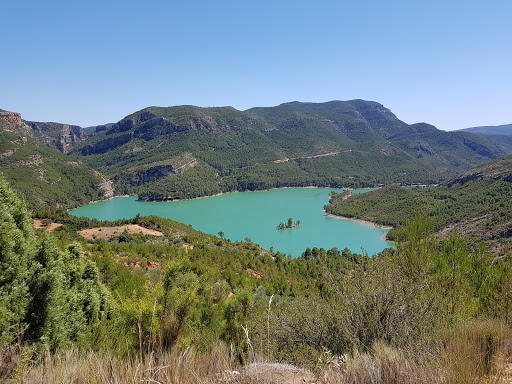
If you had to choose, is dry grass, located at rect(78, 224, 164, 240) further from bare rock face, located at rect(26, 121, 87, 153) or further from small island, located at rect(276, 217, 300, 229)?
bare rock face, located at rect(26, 121, 87, 153)

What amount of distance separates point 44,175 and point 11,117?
54.5 meters

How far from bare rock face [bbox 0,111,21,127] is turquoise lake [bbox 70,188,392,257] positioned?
58.7 m

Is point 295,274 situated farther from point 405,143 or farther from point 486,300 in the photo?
point 405,143

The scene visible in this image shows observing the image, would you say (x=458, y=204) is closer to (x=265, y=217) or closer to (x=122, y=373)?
(x=265, y=217)

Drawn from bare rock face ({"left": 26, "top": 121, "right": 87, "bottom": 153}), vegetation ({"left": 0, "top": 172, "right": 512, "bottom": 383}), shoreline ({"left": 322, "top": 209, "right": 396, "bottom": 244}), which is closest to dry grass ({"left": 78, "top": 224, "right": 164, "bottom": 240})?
vegetation ({"left": 0, "top": 172, "right": 512, "bottom": 383})

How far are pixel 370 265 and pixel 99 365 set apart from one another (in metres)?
4.16

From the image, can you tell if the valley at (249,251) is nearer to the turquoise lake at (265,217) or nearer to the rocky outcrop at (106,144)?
the turquoise lake at (265,217)

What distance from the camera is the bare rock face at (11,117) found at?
110m

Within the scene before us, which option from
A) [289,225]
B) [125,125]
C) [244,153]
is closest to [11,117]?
[125,125]

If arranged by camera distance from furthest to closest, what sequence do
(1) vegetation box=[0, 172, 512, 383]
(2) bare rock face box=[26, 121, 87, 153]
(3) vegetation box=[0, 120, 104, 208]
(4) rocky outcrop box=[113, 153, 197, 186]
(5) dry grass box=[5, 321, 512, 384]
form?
1. (2) bare rock face box=[26, 121, 87, 153]
2. (4) rocky outcrop box=[113, 153, 197, 186]
3. (3) vegetation box=[0, 120, 104, 208]
4. (1) vegetation box=[0, 172, 512, 383]
5. (5) dry grass box=[5, 321, 512, 384]

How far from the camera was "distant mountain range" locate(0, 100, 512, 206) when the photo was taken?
109125 millimetres

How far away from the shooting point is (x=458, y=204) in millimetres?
58500

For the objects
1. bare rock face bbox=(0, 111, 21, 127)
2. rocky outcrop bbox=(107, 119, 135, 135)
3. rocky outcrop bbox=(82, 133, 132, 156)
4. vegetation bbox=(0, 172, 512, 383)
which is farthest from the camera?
rocky outcrop bbox=(107, 119, 135, 135)

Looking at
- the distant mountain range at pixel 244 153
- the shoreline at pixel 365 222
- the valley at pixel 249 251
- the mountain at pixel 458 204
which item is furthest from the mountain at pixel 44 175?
the mountain at pixel 458 204
